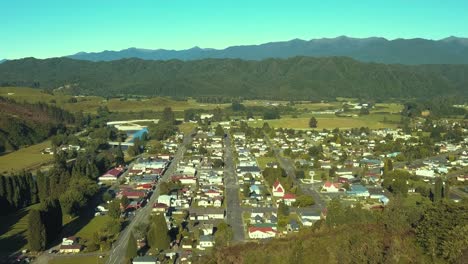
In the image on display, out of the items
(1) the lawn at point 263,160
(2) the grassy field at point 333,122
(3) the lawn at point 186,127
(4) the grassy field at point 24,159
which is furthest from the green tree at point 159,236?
(2) the grassy field at point 333,122

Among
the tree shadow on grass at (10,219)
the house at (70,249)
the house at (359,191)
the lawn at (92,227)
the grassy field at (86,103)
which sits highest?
the grassy field at (86,103)

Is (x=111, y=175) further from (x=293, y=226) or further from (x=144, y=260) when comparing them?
(x=144, y=260)

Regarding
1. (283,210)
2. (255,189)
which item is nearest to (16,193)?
(255,189)

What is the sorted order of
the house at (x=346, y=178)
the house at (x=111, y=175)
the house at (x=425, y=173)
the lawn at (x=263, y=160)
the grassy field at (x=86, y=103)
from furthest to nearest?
the grassy field at (x=86, y=103) < the lawn at (x=263, y=160) < the house at (x=425, y=173) < the house at (x=111, y=175) < the house at (x=346, y=178)

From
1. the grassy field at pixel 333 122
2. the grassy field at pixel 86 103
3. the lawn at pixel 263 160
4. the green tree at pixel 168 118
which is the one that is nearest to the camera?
the lawn at pixel 263 160

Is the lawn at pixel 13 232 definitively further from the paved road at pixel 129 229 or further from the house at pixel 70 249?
the paved road at pixel 129 229

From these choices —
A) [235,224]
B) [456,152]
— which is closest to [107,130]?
[235,224]
